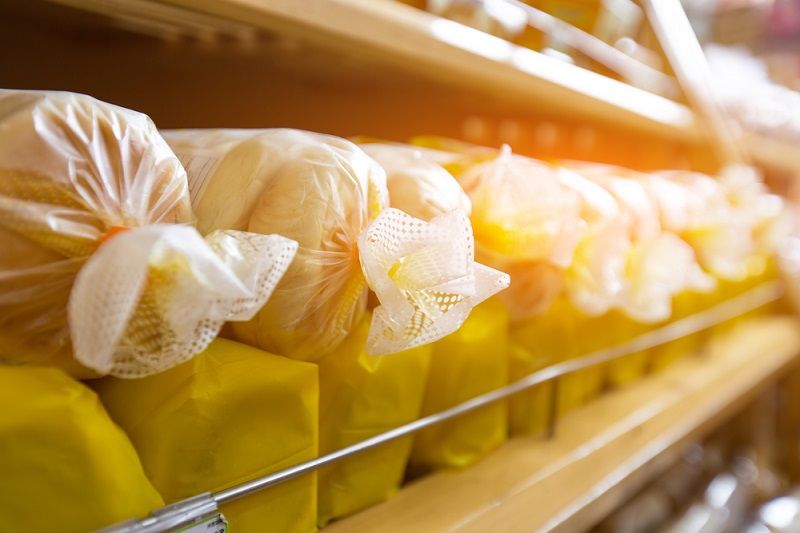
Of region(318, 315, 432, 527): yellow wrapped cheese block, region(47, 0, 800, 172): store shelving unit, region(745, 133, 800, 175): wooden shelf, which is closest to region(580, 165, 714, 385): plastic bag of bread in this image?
region(47, 0, 800, 172): store shelving unit

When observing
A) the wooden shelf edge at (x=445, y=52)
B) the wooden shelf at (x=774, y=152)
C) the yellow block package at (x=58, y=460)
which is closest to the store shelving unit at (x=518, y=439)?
the wooden shelf edge at (x=445, y=52)

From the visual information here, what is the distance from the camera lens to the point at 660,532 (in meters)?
1.30

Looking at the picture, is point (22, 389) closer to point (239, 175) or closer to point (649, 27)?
point (239, 175)

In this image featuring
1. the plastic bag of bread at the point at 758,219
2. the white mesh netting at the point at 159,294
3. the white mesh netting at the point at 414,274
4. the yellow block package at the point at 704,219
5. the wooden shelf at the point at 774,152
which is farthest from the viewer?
the wooden shelf at the point at 774,152

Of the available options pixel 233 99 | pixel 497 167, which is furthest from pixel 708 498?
pixel 233 99

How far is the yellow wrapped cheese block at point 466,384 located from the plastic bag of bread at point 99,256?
0.30 meters

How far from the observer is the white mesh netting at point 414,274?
1.53ft

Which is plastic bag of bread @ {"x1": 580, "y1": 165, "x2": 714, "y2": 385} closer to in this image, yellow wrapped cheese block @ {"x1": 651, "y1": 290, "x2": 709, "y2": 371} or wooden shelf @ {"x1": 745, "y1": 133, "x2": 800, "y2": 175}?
yellow wrapped cheese block @ {"x1": 651, "y1": 290, "x2": 709, "y2": 371}

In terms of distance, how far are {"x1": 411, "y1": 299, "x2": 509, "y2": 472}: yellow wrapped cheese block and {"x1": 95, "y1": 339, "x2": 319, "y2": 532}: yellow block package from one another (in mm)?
189

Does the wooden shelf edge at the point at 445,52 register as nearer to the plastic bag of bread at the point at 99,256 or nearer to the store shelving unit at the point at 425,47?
the store shelving unit at the point at 425,47

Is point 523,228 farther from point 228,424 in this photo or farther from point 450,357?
point 228,424

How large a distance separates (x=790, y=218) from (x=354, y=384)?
1.38 metres

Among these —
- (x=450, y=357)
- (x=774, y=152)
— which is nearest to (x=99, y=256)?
(x=450, y=357)

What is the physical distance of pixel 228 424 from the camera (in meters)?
0.46
